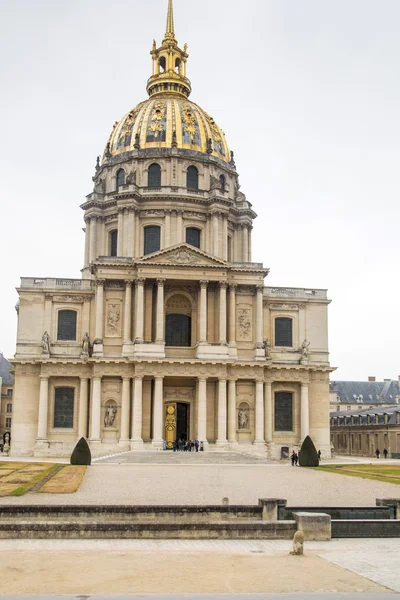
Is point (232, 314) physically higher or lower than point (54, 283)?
lower

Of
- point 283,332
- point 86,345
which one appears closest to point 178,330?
point 86,345

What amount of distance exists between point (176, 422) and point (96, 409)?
706 cm

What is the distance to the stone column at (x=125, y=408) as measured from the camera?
193 feet

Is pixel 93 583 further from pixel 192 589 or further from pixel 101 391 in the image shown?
pixel 101 391

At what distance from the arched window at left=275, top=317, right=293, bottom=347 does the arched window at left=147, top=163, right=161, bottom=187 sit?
18571 mm

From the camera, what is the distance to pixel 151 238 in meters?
70.7

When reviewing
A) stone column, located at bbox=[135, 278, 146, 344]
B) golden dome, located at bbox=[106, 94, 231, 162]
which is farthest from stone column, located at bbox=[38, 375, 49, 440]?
golden dome, located at bbox=[106, 94, 231, 162]

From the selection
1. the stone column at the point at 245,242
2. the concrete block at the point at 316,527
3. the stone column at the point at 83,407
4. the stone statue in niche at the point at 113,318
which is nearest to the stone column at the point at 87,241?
the stone statue in niche at the point at 113,318

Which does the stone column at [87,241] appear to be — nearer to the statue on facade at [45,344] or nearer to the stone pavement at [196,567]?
the statue on facade at [45,344]

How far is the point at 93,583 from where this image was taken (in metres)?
13.5

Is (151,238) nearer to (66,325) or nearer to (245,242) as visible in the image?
Answer: (245,242)

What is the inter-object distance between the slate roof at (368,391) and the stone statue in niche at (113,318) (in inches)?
2662

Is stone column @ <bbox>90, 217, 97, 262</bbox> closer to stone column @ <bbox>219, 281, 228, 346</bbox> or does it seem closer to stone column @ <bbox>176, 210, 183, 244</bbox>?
stone column @ <bbox>176, 210, 183, 244</bbox>

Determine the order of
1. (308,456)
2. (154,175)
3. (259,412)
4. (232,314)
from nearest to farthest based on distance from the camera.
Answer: (308,456)
(259,412)
(232,314)
(154,175)
